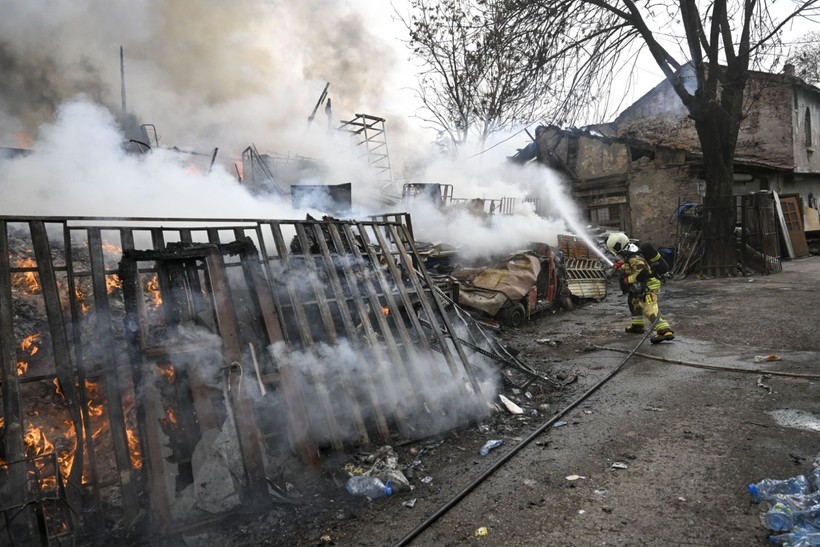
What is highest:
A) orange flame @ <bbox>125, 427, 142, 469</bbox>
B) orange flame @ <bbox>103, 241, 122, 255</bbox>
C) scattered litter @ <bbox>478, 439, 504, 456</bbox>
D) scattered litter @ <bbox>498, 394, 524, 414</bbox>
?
orange flame @ <bbox>103, 241, 122, 255</bbox>

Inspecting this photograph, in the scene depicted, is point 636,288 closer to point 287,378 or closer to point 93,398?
point 287,378

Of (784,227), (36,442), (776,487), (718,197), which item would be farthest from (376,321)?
(784,227)

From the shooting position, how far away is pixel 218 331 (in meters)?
3.55

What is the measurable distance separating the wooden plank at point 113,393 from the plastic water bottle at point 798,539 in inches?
142

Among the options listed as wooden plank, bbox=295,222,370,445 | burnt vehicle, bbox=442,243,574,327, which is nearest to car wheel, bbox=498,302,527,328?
burnt vehicle, bbox=442,243,574,327

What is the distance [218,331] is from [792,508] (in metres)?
3.81

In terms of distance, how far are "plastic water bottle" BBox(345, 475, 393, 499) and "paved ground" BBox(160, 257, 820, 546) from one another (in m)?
0.08

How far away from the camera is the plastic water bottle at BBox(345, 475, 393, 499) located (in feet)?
10.5

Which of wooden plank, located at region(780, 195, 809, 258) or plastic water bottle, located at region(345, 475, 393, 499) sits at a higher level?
wooden plank, located at region(780, 195, 809, 258)

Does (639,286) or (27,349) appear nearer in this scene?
(27,349)

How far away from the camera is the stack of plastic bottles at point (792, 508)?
7.42ft

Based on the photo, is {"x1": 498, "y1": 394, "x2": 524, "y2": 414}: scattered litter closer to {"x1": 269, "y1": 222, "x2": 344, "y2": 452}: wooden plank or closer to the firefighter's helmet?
{"x1": 269, "y1": 222, "x2": 344, "y2": 452}: wooden plank

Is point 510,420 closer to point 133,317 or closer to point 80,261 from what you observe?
point 133,317

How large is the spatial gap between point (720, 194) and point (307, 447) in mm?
14205
